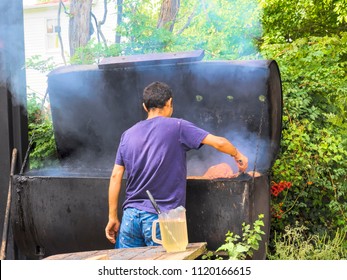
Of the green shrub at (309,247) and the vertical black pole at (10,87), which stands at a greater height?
the vertical black pole at (10,87)

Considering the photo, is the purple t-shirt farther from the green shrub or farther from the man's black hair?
the green shrub

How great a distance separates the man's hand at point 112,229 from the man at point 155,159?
0.13 metres

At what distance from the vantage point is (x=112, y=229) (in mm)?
4113

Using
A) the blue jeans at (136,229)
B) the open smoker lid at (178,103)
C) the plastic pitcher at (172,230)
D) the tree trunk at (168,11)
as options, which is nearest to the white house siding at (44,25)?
the tree trunk at (168,11)

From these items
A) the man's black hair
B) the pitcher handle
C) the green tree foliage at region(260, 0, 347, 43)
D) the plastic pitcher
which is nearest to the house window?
the green tree foliage at region(260, 0, 347, 43)

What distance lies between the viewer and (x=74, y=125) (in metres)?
5.79

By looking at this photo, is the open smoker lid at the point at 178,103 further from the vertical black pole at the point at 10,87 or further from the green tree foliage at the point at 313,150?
the green tree foliage at the point at 313,150

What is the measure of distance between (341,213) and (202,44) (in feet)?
11.9

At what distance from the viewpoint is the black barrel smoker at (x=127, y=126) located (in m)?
4.32

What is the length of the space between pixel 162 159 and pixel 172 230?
1.79ft

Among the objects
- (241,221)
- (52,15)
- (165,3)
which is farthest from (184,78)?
(52,15)

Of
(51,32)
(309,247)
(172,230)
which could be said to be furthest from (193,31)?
(172,230)

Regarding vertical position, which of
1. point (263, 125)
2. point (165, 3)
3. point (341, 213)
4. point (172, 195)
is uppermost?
point (165, 3)

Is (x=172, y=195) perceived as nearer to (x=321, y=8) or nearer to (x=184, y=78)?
(x=184, y=78)
